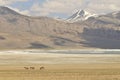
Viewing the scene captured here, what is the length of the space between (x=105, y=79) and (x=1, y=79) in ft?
42.3

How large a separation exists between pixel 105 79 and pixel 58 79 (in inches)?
226

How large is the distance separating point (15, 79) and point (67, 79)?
651 cm

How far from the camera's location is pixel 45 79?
5228 cm

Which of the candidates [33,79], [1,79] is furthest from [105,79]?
[1,79]

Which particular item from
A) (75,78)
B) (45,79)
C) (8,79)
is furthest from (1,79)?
(75,78)

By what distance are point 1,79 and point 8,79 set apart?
0.87 m

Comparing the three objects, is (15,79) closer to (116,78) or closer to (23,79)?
(23,79)

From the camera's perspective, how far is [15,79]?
5253 centimetres

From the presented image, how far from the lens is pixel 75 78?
52.8 m

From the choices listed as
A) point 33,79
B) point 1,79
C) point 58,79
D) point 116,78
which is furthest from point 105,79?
point 1,79

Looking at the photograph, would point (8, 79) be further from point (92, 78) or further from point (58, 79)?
point (92, 78)

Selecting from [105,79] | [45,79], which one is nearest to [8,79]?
[45,79]

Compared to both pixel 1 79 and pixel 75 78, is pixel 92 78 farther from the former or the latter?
pixel 1 79

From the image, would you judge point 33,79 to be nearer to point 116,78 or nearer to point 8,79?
point 8,79
